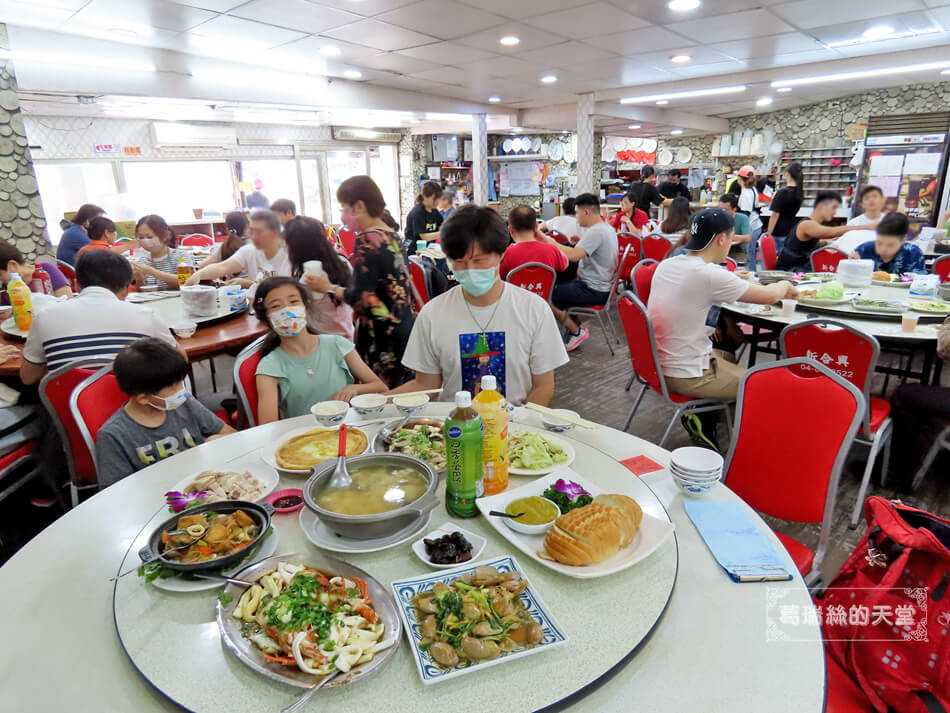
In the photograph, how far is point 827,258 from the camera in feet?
15.8

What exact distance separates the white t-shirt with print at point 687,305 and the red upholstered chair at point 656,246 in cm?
373

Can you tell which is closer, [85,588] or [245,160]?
[85,588]

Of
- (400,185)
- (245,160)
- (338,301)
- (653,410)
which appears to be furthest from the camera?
(400,185)

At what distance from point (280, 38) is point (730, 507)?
5656 mm

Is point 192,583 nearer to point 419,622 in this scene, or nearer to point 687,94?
point 419,622

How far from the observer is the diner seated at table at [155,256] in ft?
14.7

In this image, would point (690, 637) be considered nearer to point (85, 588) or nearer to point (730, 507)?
point (730, 507)

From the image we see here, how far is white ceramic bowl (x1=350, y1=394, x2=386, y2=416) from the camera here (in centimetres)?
177

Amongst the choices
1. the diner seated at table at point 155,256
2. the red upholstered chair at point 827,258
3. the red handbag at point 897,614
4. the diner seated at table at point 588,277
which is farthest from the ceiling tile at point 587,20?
the red handbag at point 897,614

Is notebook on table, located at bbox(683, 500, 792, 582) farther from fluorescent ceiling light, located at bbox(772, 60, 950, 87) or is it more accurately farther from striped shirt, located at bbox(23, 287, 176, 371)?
fluorescent ceiling light, located at bbox(772, 60, 950, 87)

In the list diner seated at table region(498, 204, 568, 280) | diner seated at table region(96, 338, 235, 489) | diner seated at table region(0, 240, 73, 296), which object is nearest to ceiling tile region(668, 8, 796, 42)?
diner seated at table region(498, 204, 568, 280)

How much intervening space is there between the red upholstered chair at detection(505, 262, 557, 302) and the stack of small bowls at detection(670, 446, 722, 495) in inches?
126

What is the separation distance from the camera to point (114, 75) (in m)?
5.57

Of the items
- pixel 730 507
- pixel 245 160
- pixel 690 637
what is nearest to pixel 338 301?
pixel 730 507
